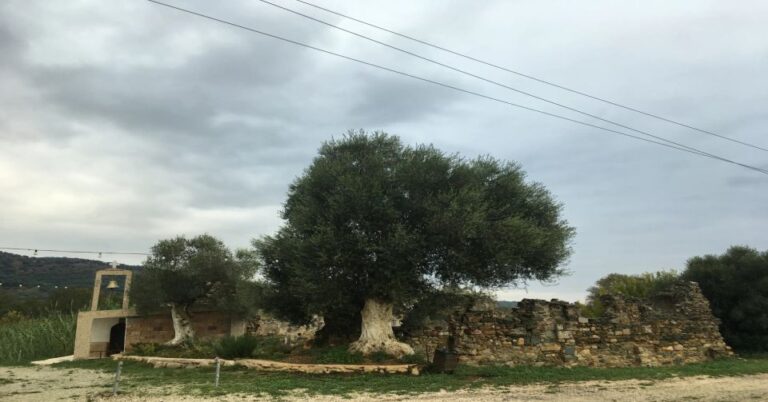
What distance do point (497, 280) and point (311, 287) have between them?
21.3 feet

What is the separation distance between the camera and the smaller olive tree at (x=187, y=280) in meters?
27.2

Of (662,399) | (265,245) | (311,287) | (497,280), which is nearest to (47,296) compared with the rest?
(265,245)

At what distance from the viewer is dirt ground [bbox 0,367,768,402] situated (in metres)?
11.2

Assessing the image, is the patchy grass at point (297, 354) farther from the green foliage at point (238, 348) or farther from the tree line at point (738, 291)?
the tree line at point (738, 291)

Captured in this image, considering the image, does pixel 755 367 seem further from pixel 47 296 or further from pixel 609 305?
pixel 47 296

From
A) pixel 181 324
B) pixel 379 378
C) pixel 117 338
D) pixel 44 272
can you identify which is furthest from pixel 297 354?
pixel 44 272

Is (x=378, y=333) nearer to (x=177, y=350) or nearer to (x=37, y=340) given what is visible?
(x=177, y=350)

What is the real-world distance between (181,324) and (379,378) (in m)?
17.2

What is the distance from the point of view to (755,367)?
1841 centimetres

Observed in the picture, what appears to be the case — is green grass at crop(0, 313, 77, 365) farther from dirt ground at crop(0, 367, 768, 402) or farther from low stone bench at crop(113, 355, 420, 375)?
low stone bench at crop(113, 355, 420, 375)

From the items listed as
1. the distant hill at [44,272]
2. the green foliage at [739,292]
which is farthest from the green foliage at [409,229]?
the distant hill at [44,272]

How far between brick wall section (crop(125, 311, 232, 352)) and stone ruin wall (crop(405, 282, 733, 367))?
1436cm

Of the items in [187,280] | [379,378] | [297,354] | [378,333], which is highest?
[187,280]

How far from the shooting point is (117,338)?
28906 mm
